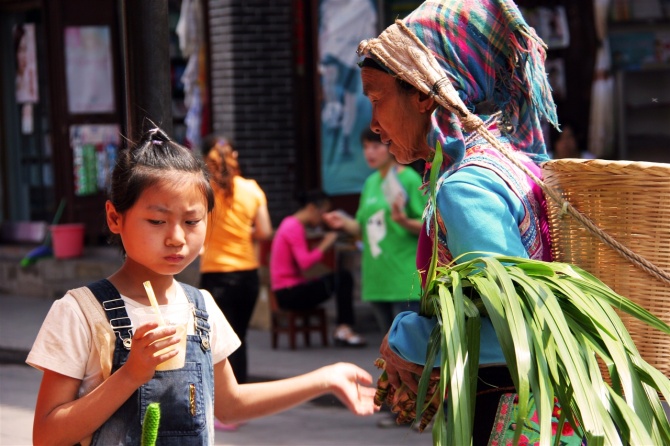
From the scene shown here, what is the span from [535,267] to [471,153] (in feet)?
1.39

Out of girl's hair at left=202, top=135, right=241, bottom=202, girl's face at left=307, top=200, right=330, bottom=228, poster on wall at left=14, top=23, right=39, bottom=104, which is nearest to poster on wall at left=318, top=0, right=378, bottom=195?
girl's face at left=307, top=200, right=330, bottom=228

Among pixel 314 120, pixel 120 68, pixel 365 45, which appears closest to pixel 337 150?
pixel 314 120

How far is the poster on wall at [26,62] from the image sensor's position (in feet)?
47.8

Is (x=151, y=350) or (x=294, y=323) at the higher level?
(x=151, y=350)

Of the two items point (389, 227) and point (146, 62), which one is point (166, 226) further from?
Result: point (389, 227)

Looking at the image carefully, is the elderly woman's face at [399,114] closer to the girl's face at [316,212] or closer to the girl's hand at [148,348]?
the girl's hand at [148,348]

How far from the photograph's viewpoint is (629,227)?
2479 millimetres

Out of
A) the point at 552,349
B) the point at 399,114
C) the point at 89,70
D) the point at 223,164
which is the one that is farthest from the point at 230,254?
the point at 89,70

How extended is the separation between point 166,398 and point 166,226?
1.29 feet

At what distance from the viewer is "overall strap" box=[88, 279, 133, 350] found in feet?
8.58

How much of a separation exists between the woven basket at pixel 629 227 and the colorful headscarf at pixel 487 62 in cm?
34

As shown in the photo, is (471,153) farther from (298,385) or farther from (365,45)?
(298,385)

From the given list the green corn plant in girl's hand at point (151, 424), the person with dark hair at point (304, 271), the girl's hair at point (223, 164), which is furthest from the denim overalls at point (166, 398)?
the person with dark hair at point (304, 271)

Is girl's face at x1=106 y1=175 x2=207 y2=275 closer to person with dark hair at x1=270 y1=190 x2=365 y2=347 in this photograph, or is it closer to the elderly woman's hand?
the elderly woman's hand
